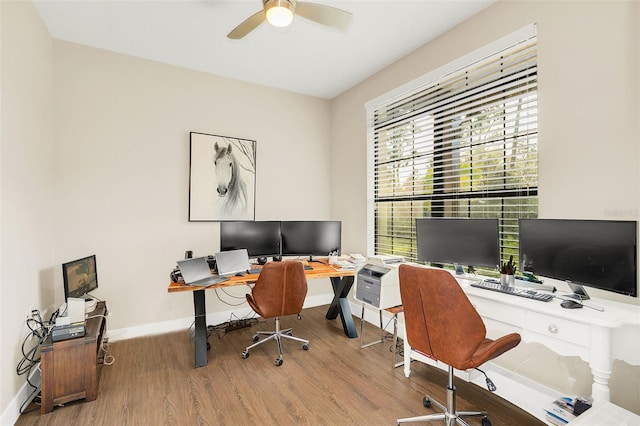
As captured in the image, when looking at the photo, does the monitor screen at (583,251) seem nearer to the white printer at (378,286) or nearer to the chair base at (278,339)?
the white printer at (378,286)

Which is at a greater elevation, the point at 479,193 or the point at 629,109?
the point at 629,109

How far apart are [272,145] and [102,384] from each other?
304 centimetres

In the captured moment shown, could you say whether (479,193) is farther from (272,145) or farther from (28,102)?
(28,102)

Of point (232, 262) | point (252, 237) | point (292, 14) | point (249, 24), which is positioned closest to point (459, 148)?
point (292, 14)

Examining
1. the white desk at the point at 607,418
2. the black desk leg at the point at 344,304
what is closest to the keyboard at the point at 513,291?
the white desk at the point at 607,418

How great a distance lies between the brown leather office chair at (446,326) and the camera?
67.7 inches

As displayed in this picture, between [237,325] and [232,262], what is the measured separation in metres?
1.00

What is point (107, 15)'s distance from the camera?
2602 mm

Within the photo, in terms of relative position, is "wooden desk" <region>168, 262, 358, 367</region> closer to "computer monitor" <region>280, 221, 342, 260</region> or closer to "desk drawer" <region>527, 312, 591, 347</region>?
"computer monitor" <region>280, 221, 342, 260</region>

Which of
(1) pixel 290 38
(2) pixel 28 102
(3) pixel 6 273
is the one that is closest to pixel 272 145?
(1) pixel 290 38

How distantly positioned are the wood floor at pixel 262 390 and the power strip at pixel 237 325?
35cm

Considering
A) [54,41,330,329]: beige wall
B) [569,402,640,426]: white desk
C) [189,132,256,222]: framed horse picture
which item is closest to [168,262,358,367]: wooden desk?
[54,41,330,329]: beige wall

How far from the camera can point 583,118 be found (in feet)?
6.44

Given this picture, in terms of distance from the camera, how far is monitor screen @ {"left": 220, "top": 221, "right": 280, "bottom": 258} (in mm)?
3291
